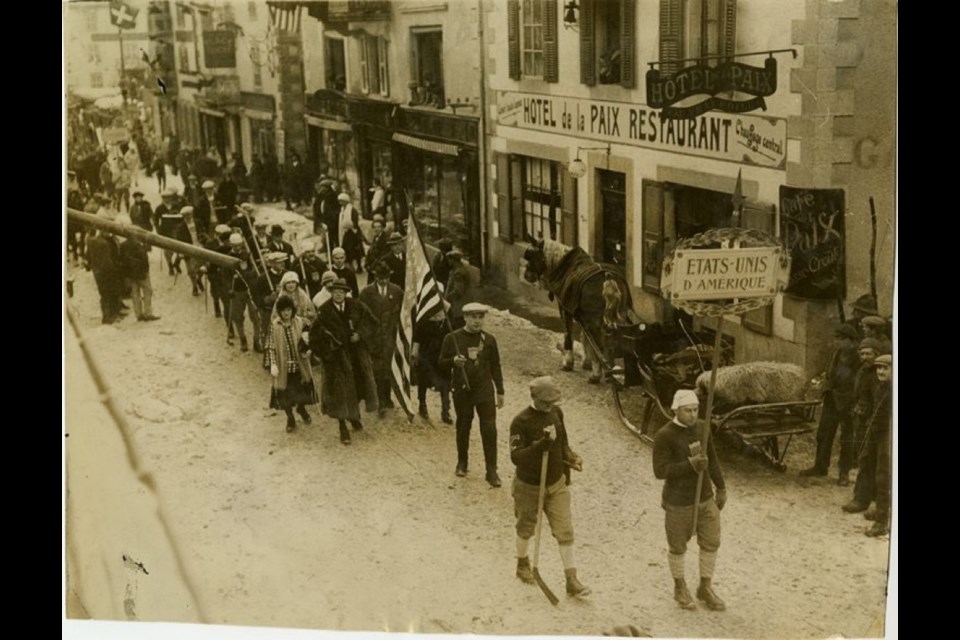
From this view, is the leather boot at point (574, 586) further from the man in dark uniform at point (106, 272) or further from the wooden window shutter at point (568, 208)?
the man in dark uniform at point (106, 272)

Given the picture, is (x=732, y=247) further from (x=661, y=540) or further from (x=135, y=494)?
(x=135, y=494)

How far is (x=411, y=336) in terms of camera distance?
8.02m

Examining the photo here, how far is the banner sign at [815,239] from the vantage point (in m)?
7.39

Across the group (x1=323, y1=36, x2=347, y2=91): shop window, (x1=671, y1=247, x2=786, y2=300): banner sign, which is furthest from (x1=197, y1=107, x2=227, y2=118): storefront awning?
(x1=671, y1=247, x2=786, y2=300): banner sign

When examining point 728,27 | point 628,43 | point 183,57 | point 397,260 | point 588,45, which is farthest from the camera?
point 183,57

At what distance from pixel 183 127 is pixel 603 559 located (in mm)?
3561

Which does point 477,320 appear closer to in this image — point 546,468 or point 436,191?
point 436,191

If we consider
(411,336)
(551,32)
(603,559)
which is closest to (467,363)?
(411,336)

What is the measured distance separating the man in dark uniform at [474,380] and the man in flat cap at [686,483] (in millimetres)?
950

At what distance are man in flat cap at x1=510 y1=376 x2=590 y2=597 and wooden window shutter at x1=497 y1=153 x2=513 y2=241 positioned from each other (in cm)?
91

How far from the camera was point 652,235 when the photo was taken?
774cm

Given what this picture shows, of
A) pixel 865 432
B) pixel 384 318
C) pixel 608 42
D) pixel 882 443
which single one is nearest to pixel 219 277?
pixel 384 318

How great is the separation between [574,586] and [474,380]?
1317 mm

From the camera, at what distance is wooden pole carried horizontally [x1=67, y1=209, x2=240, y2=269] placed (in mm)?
8172
